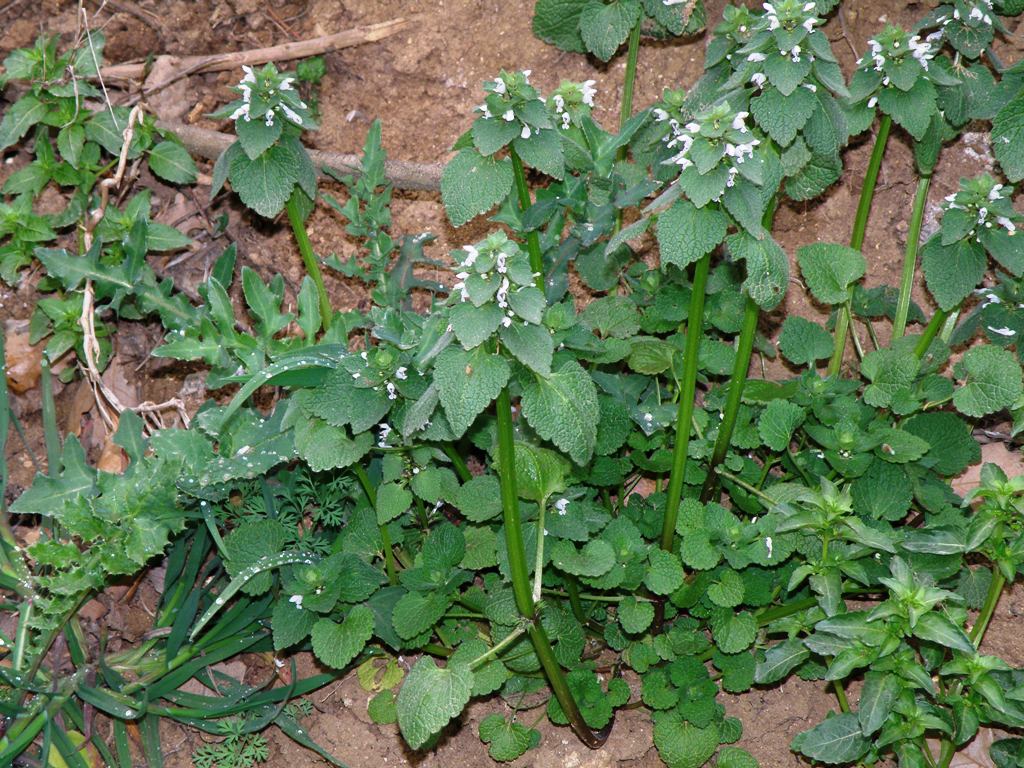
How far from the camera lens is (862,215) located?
278cm

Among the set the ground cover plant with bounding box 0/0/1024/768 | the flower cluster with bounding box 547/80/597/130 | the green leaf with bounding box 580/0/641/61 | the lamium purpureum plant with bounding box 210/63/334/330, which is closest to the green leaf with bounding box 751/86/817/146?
the ground cover plant with bounding box 0/0/1024/768

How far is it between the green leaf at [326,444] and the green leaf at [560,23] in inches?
56.3

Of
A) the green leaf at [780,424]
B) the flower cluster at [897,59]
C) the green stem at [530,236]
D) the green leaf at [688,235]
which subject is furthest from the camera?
the green leaf at [780,424]

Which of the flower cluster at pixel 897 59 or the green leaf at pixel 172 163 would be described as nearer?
the flower cluster at pixel 897 59

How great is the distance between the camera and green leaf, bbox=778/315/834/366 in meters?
2.76

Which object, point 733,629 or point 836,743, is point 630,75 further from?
point 836,743

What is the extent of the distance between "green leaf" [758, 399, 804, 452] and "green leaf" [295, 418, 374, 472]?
928mm

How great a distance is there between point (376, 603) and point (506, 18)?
1824mm

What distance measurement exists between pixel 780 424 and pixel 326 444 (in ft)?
3.47

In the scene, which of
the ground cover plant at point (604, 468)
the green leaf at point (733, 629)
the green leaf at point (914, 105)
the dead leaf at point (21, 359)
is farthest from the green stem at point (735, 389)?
the dead leaf at point (21, 359)

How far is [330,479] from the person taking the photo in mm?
2943

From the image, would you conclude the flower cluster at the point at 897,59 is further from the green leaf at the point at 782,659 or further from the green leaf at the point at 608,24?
the green leaf at the point at 782,659

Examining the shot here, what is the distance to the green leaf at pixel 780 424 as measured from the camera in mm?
2600

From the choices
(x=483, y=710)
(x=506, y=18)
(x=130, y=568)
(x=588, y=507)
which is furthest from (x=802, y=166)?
(x=130, y=568)
